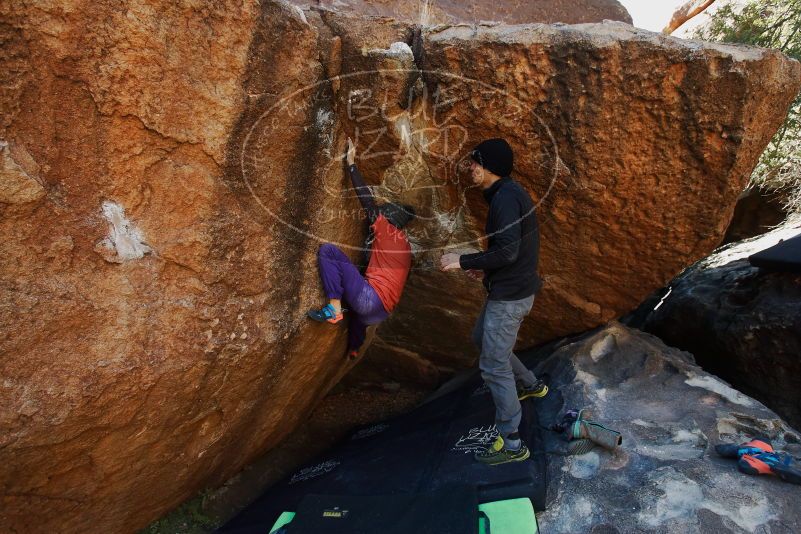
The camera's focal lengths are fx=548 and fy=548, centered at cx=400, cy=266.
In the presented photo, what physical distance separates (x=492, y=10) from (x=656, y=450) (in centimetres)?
303

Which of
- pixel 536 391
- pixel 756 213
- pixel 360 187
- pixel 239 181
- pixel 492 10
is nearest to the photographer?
pixel 239 181

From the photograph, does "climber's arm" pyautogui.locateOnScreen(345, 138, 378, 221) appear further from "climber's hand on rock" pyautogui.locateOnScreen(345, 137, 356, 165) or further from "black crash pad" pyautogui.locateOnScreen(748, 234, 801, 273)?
"black crash pad" pyautogui.locateOnScreen(748, 234, 801, 273)

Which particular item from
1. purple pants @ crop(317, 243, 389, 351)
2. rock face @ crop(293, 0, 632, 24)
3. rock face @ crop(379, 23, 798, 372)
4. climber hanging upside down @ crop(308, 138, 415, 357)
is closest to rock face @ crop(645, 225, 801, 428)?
rock face @ crop(379, 23, 798, 372)

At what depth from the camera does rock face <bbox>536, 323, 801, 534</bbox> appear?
2.27m

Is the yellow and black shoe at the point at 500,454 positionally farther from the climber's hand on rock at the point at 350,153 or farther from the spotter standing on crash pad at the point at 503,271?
the climber's hand on rock at the point at 350,153

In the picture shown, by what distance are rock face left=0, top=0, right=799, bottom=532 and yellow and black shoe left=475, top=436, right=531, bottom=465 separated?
1.12m

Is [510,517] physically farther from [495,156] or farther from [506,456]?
[495,156]

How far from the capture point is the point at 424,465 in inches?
118

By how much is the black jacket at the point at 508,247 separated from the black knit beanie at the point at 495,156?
67 mm

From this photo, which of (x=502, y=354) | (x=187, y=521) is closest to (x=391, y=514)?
(x=502, y=354)

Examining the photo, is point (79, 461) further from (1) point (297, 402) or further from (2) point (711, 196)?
(2) point (711, 196)

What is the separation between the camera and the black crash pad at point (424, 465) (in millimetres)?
2627

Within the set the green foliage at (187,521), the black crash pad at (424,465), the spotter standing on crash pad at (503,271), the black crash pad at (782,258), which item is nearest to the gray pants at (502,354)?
the spotter standing on crash pad at (503,271)

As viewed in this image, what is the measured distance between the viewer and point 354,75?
107 inches
